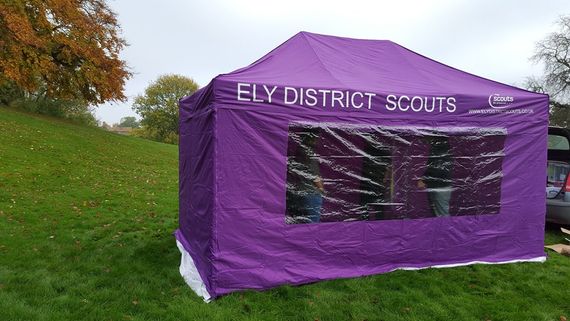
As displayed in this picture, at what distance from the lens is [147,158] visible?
1969cm

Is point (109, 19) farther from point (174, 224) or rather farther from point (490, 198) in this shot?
point (490, 198)

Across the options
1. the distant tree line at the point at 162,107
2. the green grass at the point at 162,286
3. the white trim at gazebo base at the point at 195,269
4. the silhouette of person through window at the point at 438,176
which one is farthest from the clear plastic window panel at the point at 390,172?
Result: the distant tree line at the point at 162,107

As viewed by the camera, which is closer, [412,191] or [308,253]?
[308,253]

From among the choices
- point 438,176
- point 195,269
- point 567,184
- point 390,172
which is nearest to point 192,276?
point 195,269

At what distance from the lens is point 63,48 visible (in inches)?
858

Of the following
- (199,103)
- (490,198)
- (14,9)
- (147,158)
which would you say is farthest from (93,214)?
(14,9)

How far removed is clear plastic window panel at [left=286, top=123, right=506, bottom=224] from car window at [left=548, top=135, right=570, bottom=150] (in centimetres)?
294

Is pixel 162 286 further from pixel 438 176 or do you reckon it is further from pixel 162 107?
pixel 162 107

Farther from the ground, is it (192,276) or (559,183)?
(559,183)

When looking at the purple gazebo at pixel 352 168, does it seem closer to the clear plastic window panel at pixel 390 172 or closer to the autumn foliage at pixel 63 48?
the clear plastic window panel at pixel 390 172

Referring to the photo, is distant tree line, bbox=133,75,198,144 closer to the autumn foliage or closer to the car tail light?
the autumn foliage

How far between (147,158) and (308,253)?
54.3 feet

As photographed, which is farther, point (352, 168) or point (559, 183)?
point (559, 183)

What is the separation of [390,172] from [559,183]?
3.43 meters
